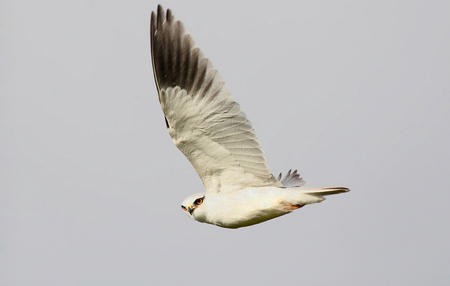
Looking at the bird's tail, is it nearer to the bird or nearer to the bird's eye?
the bird

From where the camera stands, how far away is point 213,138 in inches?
442

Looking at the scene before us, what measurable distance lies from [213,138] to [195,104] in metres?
0.56

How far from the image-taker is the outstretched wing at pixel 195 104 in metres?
10.9

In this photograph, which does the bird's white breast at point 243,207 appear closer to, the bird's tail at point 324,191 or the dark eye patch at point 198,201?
the dark eye patch at point 198,201

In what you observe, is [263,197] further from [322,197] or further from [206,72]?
[206,72]

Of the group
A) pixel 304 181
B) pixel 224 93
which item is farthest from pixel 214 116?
pixel 304 181

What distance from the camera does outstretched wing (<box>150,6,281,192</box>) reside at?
10891 mm

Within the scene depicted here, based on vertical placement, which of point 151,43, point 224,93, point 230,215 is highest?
point 151,43

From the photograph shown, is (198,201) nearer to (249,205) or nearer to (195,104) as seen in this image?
(249,205)

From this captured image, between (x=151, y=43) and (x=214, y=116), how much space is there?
129 centimetres

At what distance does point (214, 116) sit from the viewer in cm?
1099

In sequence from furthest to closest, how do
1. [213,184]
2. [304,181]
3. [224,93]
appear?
1. [304,181]
2. [213,184]
3. [224,93]

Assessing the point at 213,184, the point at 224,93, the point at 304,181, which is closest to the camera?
the point at 224,93

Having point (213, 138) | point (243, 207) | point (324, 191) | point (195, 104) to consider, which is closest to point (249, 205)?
point (243, 207)
